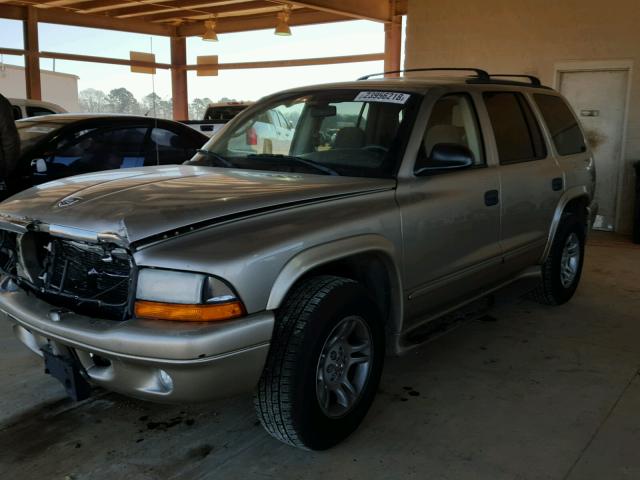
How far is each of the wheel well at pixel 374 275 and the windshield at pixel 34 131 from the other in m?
4.38

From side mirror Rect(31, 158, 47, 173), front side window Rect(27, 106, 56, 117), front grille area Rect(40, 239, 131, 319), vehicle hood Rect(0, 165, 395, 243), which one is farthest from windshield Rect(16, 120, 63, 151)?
front side window Rect(27, 106, 56, 117)

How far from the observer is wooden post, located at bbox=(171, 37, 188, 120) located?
19.2 meters

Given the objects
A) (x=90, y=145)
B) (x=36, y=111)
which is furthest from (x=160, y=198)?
(x=36, y=111)

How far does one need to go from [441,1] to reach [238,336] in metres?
9.05

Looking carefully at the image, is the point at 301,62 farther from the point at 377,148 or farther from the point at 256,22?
the point at 377,148

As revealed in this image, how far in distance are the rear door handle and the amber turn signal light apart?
3.18 meters

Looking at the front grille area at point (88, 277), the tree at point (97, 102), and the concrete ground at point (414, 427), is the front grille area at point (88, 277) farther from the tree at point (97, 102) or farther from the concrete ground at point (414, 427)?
the tree at point (97, 102)

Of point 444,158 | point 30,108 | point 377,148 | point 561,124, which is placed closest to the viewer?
point 444,158

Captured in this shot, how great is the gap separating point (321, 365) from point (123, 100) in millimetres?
4326

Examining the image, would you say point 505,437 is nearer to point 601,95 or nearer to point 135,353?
point 135,353

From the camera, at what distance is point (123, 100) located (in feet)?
20.3

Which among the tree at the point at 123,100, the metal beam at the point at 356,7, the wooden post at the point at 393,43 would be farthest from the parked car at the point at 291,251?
the wooden post at the point at 393,43

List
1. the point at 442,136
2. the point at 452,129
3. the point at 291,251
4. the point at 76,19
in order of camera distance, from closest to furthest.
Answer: the point at 291,251
the point at 442,136
the point at 452,129
the point at 76,19

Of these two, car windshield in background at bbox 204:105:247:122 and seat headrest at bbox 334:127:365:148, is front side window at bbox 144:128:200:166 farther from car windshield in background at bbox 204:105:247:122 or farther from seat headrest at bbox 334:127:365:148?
car windshield in background at bbox 204:105:247:122
